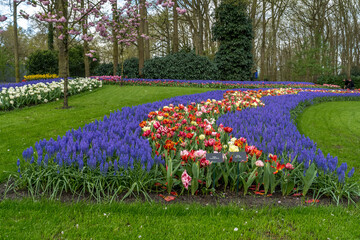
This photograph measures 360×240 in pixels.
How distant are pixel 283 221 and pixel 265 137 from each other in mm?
1661

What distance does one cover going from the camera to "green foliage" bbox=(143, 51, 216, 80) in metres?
19.7

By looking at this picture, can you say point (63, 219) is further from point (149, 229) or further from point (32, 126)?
point (32, 126)

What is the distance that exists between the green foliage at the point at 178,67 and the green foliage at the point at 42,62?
25.3 feet

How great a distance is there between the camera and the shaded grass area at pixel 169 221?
239cm

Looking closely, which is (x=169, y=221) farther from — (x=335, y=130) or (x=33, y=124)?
(x=335, y=130)

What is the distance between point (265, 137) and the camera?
4117 millimetres

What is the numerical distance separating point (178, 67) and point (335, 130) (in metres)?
13.9

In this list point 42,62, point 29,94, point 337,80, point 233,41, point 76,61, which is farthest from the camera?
point 337,80

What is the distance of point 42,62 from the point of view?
69.9ft

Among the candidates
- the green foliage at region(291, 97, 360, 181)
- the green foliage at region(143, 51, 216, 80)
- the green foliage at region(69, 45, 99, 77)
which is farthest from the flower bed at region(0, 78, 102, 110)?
the green foliage at region(69, 45, 99, 77)

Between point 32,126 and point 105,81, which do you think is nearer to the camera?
point 32,126

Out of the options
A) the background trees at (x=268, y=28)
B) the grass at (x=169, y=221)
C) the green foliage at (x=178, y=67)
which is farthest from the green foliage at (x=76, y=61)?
the grass at (x=169, y=221)

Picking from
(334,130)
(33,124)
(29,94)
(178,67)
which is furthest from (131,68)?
(334,130)

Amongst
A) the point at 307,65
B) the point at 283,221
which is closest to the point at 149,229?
the point at 283,221
